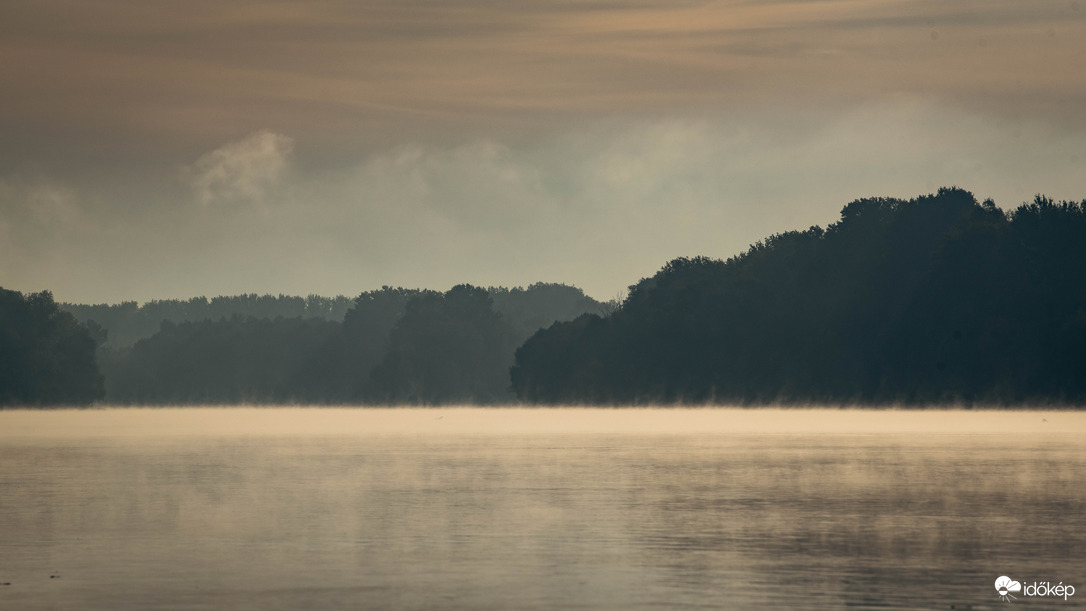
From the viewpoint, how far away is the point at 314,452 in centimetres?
5647

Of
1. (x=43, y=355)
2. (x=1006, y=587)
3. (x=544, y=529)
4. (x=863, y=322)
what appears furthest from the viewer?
(x=43, y=355)

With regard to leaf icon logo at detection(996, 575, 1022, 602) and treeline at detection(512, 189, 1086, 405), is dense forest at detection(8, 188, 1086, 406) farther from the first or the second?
leaf icon logo at detection(996, 575, 1022, 602)

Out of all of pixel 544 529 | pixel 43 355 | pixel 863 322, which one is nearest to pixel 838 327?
pixel 863 322

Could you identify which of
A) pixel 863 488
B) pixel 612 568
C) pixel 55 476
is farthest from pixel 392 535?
pixel 55 476

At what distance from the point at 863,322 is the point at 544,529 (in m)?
110

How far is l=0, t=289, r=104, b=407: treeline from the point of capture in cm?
16438

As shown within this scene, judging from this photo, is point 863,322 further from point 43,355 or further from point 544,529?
point 544,529

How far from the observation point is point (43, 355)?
166250 mm

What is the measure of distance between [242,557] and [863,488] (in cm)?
1768

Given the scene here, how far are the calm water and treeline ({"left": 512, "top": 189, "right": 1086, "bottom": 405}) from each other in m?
69.6

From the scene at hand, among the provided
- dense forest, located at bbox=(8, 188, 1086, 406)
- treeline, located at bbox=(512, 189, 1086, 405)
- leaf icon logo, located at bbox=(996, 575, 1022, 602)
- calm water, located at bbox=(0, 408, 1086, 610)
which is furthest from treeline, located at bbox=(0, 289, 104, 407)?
leaf icon logo, located at bbox=(996, 575, 1022, 602)

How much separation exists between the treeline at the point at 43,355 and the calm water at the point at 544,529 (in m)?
117

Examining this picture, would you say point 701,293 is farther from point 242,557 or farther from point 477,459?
point 242,557

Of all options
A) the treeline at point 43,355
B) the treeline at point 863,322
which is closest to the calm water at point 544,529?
the treeline at point 863,322
